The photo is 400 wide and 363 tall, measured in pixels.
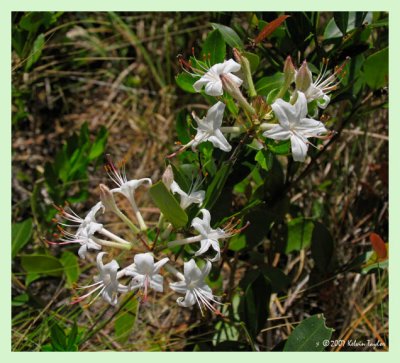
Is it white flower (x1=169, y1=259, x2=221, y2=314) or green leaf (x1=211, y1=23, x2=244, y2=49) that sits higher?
green leaf (x1=211, y1=23, x2=244, y2=49)

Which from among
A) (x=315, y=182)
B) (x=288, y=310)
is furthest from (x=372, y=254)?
(x=315, y=182)

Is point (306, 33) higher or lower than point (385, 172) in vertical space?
higher

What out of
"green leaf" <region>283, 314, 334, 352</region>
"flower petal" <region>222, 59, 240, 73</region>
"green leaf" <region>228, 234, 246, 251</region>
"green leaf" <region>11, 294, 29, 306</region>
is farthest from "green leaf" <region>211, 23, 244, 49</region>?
"green leaf" <region>11, 294, 29, 306</region>

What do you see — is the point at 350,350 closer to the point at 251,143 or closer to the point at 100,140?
the point at 251,143

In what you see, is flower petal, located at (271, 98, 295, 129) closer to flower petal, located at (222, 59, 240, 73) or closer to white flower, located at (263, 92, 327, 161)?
white flower, located at (263, 92, 327, 161)

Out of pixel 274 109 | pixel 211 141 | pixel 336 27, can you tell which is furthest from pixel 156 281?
pixel 336 27
